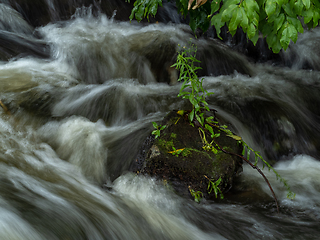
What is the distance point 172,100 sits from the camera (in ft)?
14.9

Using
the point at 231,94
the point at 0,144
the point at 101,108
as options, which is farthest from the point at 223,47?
the point at 0,144

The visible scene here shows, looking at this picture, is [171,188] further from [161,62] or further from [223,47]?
[223,47]

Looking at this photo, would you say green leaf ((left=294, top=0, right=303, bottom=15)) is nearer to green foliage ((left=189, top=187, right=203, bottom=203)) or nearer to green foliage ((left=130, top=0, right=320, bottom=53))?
green foliage ((left=130, top=0, right=320, bottom=53))

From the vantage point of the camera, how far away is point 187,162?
2820mm

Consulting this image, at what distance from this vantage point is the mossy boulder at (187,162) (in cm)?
280

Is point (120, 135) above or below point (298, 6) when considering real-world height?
below

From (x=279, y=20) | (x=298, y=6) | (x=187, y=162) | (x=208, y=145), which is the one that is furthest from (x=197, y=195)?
(x=298, y=6)

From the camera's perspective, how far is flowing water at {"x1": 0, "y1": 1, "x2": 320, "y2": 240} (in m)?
2.34

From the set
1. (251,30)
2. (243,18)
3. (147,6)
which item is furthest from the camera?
(147,6)

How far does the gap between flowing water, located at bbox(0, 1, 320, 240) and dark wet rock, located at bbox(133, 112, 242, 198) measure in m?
0.12

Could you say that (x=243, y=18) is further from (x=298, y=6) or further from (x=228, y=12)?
(x=298, y=6)

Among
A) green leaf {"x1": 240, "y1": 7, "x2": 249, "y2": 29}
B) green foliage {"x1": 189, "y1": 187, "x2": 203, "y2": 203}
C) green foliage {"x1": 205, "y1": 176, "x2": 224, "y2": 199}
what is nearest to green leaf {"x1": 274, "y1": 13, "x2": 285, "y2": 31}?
green leaf {"x1": 240, "y1": 7, "x2": 249, "y2": 29}

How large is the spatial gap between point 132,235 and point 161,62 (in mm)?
3888

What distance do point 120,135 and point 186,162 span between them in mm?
1164
